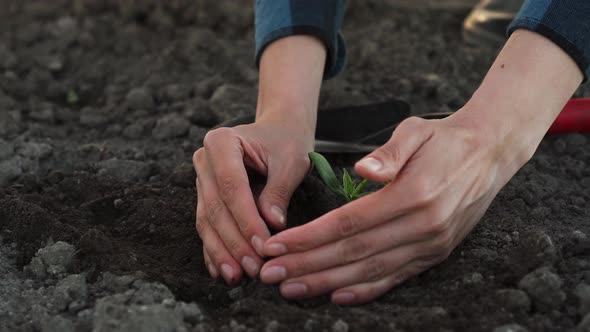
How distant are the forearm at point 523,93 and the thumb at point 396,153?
4.3 inches

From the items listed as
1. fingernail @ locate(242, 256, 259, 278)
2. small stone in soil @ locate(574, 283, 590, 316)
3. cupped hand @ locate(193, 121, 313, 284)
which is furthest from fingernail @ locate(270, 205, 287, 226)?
small stone in soil @ locate(574, 283, 590, 316)

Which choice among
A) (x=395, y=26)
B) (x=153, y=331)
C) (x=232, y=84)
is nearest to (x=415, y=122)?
(x=153, y=331)

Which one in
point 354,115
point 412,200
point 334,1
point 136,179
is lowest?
point 136,179

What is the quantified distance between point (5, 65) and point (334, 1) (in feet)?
5.02

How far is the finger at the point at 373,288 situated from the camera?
1.42m

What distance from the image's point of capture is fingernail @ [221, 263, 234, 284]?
149cm

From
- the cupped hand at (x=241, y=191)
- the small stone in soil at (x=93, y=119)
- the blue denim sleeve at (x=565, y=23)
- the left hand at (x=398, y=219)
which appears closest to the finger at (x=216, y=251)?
the cupped hand at (x=241, y=191)

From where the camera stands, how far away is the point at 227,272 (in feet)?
4.91

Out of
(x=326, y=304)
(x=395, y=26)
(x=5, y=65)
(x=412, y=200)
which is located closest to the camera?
(x=412, y=200)

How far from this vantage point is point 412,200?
1.33 meters

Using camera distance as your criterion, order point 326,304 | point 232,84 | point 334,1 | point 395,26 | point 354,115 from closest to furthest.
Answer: point 326,304 < point 334,1 < point 354,115 < point 232,84 < point 395,26

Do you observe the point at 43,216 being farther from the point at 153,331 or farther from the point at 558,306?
the point at 558,306

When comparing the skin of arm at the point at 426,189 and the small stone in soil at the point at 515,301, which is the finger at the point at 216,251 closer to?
the skin of arm at the point at 426,189

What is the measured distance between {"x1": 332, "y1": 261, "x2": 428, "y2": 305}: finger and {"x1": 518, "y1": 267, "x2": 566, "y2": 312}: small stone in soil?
21 cm
